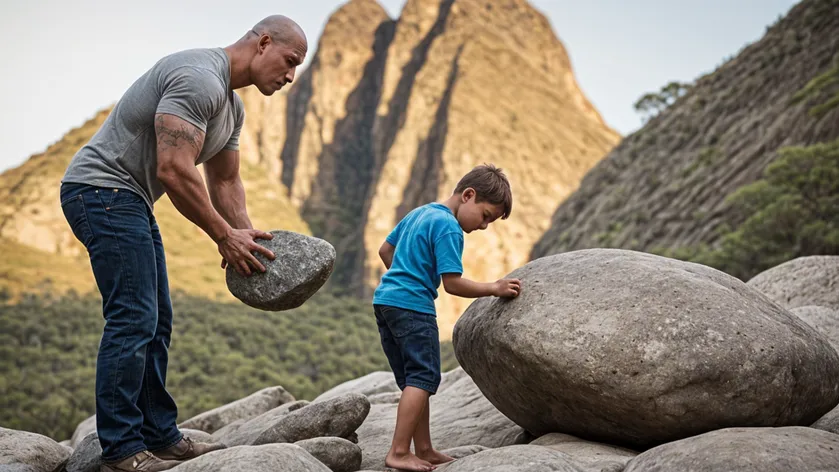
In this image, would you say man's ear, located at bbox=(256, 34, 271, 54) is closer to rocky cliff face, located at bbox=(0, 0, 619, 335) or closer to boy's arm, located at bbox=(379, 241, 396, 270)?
boy's arm, located at bbox=(379, 241, 396, 270)

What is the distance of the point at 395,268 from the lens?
4223 mm

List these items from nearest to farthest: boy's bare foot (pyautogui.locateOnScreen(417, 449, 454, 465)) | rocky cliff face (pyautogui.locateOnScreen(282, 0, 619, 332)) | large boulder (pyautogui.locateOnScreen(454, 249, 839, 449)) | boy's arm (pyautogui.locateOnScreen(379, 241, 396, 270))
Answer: large boulder (pyautogui.locateOnScreen(454, 249, 839, 449))
boy's bare foot (pyautogui.locateOnScreen(417, 449, 454, 465))
boy's arm (pyautogui.locateOnScreen(379, 241, 396, 270))
rocky cliff face (pyautogui.locateOnScreen(282, 0, 619, 332))

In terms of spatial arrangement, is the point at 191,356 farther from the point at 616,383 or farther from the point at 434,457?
the point at 616,383

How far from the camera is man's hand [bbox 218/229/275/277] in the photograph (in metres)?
3.83

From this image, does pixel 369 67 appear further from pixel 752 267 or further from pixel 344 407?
pixel 344 407

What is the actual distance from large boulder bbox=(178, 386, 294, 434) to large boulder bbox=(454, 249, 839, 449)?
12.5ft

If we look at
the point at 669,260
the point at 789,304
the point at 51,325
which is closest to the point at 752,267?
the point at 789,304

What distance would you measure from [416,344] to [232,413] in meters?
3.96

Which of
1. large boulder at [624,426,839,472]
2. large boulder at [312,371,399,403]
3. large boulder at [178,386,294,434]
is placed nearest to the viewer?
large boulder at [624,426,839,472]

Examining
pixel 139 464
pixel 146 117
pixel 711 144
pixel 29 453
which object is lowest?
pixel 29 453

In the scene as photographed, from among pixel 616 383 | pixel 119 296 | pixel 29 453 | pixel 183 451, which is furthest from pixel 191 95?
pixel 616 383

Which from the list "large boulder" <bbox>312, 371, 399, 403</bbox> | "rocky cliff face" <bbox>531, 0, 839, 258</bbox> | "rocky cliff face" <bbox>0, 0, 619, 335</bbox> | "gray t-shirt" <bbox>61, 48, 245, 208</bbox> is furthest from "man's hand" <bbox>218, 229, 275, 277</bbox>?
"rocky cliff face" <bbox>0, 0, 619, 335</bbox>

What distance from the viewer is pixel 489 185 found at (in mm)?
4152

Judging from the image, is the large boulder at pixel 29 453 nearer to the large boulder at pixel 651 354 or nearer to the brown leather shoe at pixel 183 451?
the brown leather shoe at pixel 183 451
